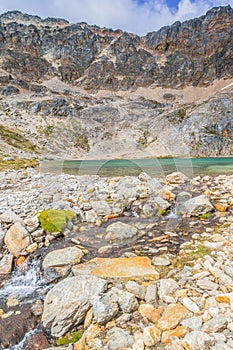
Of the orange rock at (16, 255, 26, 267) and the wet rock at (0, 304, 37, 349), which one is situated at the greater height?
the orange rock at (16, 255, 26, 267)

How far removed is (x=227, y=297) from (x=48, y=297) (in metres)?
3.81

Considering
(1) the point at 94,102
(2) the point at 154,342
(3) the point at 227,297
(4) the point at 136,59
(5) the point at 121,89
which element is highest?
(4) the point at 136,59

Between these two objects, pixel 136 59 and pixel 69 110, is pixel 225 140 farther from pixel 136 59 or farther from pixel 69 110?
pixel 136 59

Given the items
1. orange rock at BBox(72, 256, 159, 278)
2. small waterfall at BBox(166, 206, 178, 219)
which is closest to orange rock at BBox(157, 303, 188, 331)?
orange rock at BBox(72, 256, 159, 278)

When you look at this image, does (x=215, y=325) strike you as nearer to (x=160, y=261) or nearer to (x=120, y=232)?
(x=160, y=261)

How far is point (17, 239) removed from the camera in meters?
7.57

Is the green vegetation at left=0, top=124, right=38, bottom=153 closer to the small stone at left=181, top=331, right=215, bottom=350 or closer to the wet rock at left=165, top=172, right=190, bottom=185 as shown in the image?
the wet rock at left=165, top=172, right=190, bottom=185

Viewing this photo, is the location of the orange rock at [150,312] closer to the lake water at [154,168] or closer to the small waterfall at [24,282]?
the small waterfall at [24,282]

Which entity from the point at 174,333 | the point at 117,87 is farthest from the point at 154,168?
the point at 117,87

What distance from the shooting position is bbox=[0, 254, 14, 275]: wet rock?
665 centimetres

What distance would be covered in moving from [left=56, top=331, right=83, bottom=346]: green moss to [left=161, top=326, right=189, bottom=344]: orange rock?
1.66 metres

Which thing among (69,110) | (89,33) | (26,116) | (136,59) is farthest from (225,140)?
(89,33)

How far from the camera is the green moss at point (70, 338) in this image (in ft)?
14.0

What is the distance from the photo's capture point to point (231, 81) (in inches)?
5807
